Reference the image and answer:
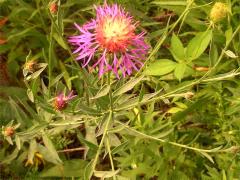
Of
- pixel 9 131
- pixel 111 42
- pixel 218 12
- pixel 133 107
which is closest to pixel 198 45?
pixel 218 12

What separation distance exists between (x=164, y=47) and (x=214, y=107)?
0.46 m

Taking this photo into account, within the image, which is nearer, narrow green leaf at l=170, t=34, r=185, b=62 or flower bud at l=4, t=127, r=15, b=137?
flower bud at l=4, t=127, r=15, b=137

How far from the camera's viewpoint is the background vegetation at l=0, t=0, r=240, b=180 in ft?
4.66

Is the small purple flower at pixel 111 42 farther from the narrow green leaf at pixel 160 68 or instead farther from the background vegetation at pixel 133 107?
the narrow green leaf at pixel 160 68

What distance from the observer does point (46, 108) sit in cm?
136

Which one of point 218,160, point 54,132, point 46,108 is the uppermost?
point 46,108

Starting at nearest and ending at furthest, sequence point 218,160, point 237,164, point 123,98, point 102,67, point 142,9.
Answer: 1. point 102,67
2. point 123,98
3. point 237,164
4. point 218,160
5. point 142,9

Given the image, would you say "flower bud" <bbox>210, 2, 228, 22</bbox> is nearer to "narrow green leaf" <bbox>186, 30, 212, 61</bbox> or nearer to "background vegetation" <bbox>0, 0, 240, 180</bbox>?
"background vegetation" <bbox>0, 0, 240, 180</bbox>

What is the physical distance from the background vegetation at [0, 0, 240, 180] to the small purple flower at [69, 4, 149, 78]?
0.11m

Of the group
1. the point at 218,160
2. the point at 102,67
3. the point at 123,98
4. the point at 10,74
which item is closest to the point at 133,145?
the point at 123,98

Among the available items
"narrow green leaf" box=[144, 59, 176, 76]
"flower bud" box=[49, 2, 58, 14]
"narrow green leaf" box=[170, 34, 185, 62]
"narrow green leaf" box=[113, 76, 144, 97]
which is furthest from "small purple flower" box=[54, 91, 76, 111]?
"narrow green leaf" box=[170, 34, 185, 62]

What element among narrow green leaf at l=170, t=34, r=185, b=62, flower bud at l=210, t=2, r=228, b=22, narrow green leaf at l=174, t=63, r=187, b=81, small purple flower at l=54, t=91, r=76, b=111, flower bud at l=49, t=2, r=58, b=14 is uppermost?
flower bud at l=49, t=2, r=58, b=14

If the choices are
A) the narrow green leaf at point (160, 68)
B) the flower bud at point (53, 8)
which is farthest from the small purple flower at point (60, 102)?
the narrow green leaf at point (160, 68)

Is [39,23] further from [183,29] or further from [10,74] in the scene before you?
[183,29]
